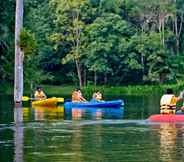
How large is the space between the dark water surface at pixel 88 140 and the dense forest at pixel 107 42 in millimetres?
44095

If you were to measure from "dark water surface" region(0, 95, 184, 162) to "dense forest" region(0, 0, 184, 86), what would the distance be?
4410 cm

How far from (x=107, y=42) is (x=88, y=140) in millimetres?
54934

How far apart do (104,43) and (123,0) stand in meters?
5.68

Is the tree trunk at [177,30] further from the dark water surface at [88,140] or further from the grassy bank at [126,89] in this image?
the dark water surface at [88,140]

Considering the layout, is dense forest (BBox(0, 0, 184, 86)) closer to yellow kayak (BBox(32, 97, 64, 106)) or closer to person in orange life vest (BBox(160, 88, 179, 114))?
yellow kayak (BBox(32, 97, 64, 106))

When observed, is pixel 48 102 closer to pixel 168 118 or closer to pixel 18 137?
pixel 168 118

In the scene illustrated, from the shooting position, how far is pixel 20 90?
43719 millimetres

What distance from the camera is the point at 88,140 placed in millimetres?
23969

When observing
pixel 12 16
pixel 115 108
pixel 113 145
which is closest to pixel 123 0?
pixel 12 16

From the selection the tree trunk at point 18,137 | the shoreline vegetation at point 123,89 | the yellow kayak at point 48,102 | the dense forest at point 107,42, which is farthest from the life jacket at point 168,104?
the dense forest at point 107,42

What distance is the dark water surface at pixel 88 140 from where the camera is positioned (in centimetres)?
1969

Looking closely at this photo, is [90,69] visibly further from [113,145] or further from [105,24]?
[113,145]

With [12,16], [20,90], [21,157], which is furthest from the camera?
[12,16]

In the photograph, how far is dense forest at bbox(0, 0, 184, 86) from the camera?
78.4m
